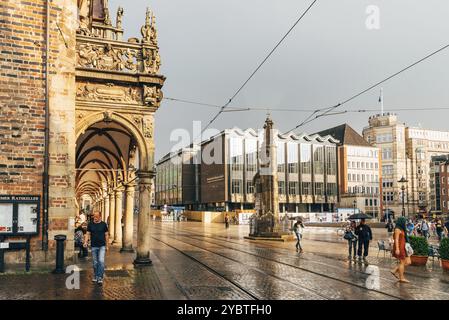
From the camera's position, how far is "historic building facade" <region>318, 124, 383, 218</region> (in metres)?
84.5

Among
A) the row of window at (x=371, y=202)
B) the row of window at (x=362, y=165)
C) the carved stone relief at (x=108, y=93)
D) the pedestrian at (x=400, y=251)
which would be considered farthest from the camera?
the row of window at (x=371, y=202)


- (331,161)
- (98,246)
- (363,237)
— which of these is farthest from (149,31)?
(331,161)

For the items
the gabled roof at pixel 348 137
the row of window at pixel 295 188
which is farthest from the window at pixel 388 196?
the row of window at pixel 295 188

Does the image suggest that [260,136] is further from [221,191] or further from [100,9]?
→ [100,9]

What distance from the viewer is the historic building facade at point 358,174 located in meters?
84.5

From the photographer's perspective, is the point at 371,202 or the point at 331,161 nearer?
the point at 331,161

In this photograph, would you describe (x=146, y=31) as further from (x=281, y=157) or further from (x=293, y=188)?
(x=293, y=188)

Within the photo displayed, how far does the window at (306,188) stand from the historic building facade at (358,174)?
676cm

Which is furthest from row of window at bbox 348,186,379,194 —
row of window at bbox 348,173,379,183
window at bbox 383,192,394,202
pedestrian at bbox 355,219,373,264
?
pedestrian at bbox 355,219,373,264

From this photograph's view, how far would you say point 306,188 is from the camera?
7938 centimetres

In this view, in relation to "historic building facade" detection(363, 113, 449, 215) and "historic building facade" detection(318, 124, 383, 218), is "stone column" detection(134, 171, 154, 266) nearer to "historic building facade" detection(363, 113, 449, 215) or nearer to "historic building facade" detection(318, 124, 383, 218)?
"historic building facade" detection(318, 124, 383, 218)

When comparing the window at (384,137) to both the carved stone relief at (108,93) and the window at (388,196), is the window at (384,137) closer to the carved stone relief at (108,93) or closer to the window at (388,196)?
the window at (388,196)

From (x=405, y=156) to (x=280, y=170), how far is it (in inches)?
1515

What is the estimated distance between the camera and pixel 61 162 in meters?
12.9
